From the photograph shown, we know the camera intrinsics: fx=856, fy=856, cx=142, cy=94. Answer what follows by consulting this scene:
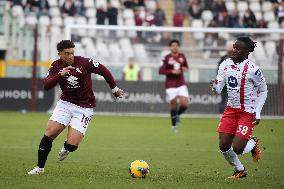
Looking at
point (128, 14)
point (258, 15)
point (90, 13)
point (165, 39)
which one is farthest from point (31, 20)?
point (258, 15)

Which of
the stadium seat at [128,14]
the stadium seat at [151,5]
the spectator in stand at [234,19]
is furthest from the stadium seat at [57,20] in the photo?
the spectator in stand at [234,19]

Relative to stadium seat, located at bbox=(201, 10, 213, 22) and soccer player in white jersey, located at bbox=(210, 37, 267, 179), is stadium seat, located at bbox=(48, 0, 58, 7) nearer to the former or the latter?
stadium seat, located at bbox=(201, 10, 213, 22)

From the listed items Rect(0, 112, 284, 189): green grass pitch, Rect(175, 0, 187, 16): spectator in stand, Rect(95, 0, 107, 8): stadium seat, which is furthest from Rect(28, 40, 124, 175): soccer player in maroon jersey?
Rect(175, 0, 187, 16): spectator in stand

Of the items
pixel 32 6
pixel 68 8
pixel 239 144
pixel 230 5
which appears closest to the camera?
pixel 239 144

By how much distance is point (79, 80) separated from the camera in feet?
44.2

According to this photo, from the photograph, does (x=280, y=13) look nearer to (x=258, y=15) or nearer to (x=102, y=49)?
(x=258, y=15)

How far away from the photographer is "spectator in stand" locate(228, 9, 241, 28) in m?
33.5

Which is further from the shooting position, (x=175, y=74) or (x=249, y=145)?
(x=175, y=74)

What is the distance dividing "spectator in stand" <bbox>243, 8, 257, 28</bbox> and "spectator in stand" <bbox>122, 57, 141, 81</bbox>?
17.2 feet

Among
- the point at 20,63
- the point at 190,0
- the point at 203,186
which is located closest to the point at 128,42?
the point at 20,63

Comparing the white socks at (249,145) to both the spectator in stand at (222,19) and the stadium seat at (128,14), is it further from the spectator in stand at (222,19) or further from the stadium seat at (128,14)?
the stadium seat at (128,14)

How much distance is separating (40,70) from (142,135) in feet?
32.4

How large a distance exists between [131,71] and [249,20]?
5.83m

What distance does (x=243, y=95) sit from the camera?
13195 mm
